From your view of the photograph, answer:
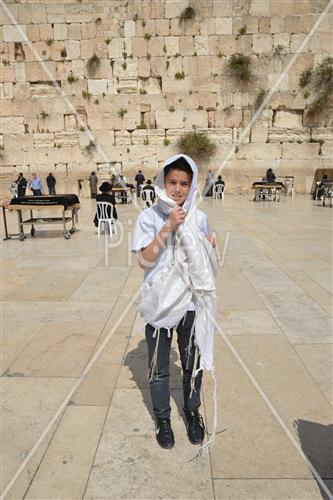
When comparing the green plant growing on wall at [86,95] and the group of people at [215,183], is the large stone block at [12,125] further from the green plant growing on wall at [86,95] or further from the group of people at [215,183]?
the group of people at [215,183]

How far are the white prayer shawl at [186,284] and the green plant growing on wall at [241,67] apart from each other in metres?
18.5

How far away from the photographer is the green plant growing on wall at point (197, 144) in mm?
Answer: 18812

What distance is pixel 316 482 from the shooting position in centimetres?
201

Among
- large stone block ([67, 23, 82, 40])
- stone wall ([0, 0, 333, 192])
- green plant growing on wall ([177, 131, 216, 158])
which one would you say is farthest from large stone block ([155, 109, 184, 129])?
large stone block ([67, 23, 82, 40])

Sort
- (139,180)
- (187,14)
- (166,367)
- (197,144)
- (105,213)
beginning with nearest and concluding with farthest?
(166,367) < (105,213) < (139,180) < (187,14) < (197,144)

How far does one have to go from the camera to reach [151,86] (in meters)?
19.0

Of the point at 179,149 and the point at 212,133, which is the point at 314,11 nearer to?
the point at 212,133

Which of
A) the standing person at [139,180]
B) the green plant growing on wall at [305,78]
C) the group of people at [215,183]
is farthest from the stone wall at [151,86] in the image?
the standing person at [139,180]

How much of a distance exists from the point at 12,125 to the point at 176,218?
19.7 m

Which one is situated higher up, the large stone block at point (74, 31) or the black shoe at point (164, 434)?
the large stone block at point (74, 31)

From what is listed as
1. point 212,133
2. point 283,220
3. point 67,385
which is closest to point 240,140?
point 212,133

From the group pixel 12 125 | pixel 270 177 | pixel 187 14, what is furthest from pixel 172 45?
pixel 12 125

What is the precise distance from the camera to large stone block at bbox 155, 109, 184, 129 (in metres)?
19.0

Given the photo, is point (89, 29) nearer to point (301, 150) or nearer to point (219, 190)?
point (219, 190)
